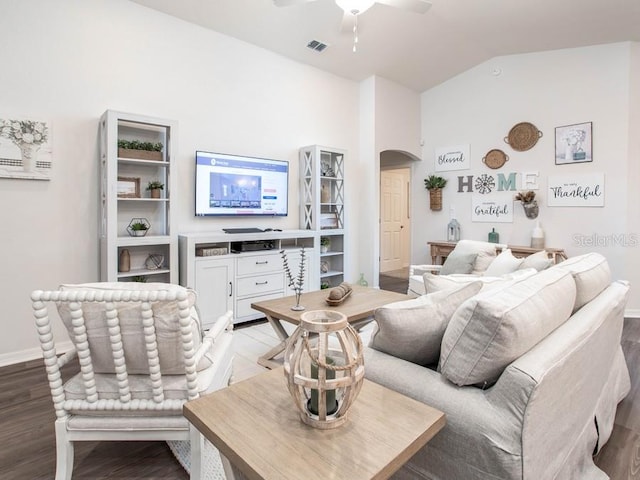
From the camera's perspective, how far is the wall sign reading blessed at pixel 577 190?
4.46 metres

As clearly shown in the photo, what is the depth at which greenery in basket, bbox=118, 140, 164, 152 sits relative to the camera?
3.27 m

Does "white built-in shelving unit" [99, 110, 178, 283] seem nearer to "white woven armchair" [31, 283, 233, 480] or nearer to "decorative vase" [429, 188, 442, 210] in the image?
"white woven armchair" [31, 283, 233, 480]

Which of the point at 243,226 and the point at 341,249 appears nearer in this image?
the point at 243,226

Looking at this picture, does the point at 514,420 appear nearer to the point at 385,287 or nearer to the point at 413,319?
the point at 413,319

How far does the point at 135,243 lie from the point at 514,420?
122 inches

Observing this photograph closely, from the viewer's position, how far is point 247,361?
9.78 ft

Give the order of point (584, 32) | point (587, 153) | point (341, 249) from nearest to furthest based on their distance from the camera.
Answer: point (584, 32) → point (587, 153) → point (341, 249)

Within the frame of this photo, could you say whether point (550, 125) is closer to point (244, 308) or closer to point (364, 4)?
point (364, 4)

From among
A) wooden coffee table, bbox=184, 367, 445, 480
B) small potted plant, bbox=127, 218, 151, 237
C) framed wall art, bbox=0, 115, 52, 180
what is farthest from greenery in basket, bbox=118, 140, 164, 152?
wooden coffee table, bbox=184, 367, 445, 480

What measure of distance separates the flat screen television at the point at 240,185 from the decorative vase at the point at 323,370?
321 cm

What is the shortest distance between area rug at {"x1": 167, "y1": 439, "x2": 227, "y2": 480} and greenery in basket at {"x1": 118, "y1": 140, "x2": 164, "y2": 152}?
8.16 feet

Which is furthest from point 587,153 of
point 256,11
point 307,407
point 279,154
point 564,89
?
point 307,407

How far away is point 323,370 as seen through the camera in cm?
96

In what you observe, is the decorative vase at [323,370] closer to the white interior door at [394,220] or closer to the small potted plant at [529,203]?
the small potted plant at [529,203]
